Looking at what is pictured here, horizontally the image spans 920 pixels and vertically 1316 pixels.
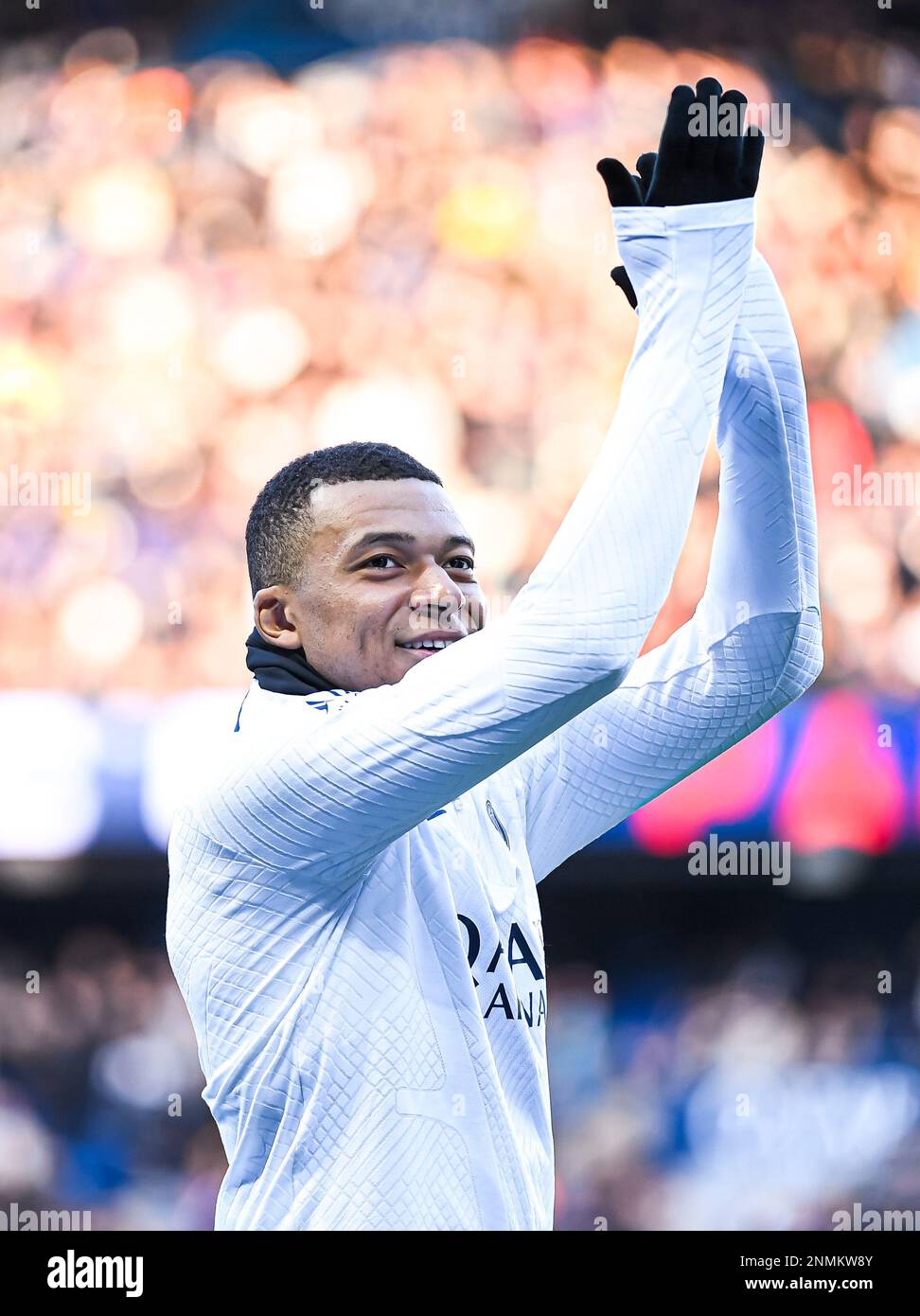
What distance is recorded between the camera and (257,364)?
6.77 m

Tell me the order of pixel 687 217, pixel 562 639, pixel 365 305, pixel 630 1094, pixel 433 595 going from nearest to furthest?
pixel 562 639 < pixel 687 217 < pixel 433 595 < pixel 630 1094 < pixel 365 305

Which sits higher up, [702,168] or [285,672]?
[702,168]

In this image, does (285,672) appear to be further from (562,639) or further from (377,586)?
(562,639)

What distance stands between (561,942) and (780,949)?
882mm

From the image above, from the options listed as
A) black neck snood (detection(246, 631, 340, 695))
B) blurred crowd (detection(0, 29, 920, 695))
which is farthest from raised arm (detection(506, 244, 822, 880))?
blurred crowd (detection(0, 29, 920, 695))

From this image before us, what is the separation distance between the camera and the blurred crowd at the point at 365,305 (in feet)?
21.6

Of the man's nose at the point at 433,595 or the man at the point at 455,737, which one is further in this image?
the man's nose at the point at 433,595

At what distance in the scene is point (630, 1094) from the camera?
6.22 metres

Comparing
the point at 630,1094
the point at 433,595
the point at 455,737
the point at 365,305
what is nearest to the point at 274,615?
the point at 433,595

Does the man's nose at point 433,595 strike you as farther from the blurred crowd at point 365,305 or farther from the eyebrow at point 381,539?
the blurred crowd at point 365,305

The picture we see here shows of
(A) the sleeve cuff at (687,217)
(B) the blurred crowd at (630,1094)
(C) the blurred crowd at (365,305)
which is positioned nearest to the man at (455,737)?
(A) the sleeve cuff at (687,217)

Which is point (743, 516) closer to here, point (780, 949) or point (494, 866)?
point (494, 866)

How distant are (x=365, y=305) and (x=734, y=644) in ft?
16.7

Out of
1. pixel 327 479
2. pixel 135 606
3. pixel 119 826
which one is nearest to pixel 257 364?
pixel 135 606
